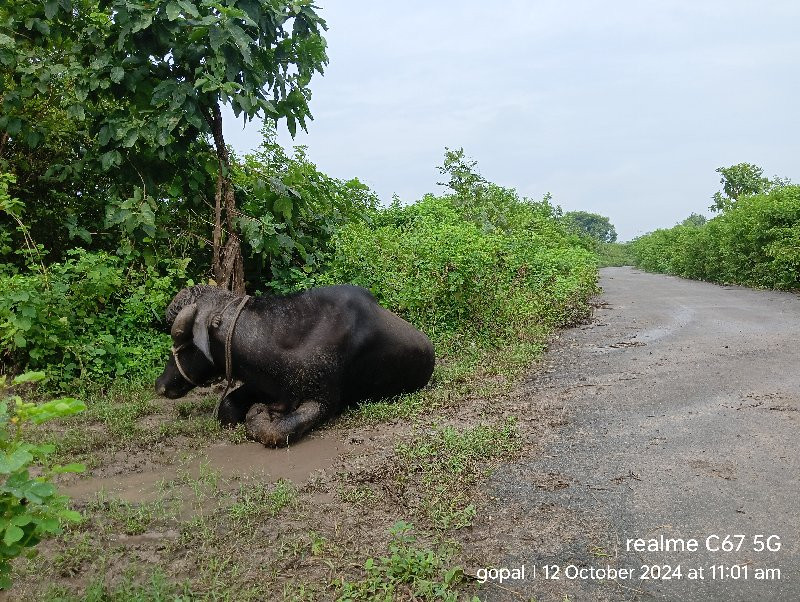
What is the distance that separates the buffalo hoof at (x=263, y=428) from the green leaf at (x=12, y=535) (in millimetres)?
2613

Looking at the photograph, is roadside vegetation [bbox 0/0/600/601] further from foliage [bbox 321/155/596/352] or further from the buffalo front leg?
the buffalo front leg

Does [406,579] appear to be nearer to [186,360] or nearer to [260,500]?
[260,500]

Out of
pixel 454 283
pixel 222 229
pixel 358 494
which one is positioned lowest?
pixel 358 494

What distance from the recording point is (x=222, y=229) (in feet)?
23.1

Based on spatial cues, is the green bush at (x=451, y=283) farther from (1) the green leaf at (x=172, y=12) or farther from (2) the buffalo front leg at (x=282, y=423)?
(1) the green leaf at (x=172, y=12)

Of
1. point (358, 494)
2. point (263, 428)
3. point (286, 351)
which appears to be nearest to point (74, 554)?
point (358, 494)

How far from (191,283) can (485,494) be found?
12.7 feet

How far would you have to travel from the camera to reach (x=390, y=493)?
3.39 m

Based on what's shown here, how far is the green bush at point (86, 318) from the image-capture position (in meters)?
5.57

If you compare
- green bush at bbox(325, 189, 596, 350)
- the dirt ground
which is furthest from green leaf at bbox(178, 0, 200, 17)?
the dirt ground

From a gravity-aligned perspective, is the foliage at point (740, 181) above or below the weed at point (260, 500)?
above

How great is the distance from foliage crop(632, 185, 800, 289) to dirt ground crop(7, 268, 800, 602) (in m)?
8.56

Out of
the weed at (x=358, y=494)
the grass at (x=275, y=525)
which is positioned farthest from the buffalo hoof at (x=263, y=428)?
the weed at (x=358, y=494)

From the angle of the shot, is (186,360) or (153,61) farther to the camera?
(153,61)
